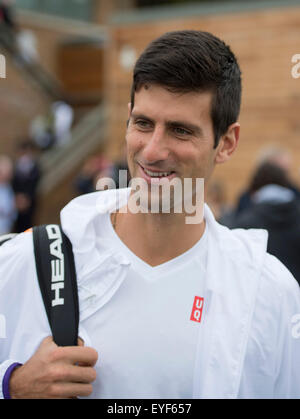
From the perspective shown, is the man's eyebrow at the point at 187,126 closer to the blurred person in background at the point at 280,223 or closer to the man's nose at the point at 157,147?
the man's nose at the point at 157,147

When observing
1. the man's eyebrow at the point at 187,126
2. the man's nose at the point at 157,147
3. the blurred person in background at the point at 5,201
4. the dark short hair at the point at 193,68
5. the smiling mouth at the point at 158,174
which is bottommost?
the blurred person in background at the point at 5,201

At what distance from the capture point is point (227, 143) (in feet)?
7.21

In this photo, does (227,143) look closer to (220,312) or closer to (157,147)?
(157,147)

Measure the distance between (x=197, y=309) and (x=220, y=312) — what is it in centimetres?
9

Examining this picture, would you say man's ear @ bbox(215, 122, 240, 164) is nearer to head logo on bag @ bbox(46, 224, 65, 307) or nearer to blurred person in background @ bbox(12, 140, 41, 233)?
head logo on bag @ bbox(46, 224, 65, 307)

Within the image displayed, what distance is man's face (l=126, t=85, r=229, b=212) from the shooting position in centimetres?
192

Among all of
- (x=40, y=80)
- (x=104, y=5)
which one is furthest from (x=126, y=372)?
(x=104, y=5)

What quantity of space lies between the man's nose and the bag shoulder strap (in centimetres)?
46

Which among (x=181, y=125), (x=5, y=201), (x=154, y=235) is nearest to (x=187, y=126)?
(x=181, y=125)

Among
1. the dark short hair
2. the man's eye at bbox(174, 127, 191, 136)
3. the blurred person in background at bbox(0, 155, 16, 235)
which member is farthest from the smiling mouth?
the blurred person in background at bbox(0, 155, 16, 235)

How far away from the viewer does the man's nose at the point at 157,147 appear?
1915 mm

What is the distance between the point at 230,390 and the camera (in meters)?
1.94

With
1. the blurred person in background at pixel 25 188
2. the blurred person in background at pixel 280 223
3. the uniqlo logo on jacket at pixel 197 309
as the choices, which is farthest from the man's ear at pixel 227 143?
the blurred person in background at pixel 25 188

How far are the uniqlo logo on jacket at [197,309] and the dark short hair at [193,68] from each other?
0.62 m
